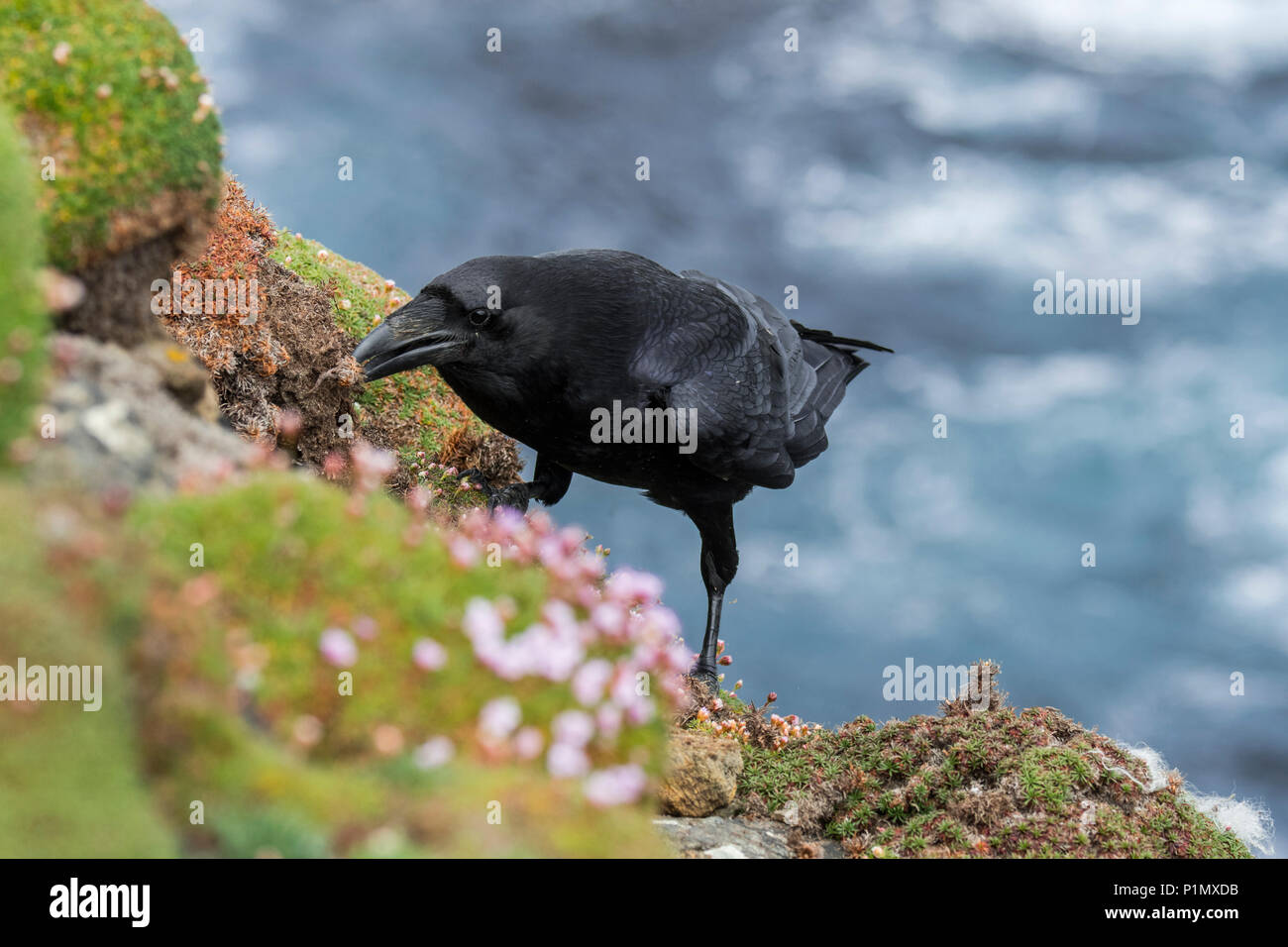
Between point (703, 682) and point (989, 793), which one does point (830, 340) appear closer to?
point (703, 682)

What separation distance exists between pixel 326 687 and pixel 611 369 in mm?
4393

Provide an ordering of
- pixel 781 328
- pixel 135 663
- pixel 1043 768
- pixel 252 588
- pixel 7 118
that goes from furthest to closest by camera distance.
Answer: pixel 781 328 < pixel 1043 768 < pixel 7 118 < pixel 252 588 < pixel 135 663

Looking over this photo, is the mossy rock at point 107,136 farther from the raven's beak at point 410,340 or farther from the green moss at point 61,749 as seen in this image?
the raven's beak at point 410,340

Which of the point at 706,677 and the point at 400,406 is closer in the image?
the point at 706,677

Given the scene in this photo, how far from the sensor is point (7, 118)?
3959 millimetres

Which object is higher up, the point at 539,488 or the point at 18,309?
the point at 539,488

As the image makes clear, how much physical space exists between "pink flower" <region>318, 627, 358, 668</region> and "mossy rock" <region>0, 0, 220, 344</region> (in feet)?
6.57

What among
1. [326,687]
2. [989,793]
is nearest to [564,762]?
[326,687]

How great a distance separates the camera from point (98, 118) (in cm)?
422

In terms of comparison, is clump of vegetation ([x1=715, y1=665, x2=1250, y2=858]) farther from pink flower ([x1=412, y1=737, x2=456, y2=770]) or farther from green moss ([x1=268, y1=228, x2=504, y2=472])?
green moss ([x1=268, y1=228, x2=504, y2=472])

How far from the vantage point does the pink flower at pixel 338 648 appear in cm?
318
